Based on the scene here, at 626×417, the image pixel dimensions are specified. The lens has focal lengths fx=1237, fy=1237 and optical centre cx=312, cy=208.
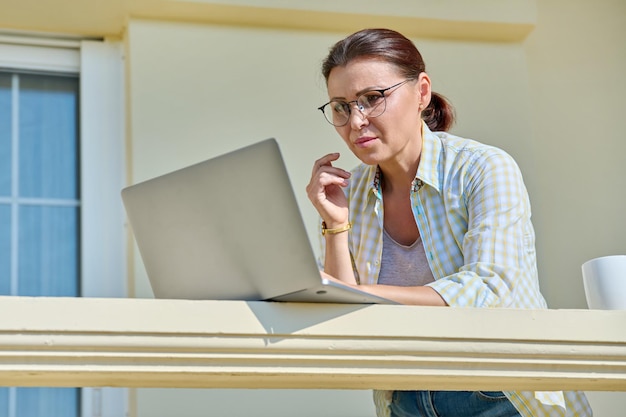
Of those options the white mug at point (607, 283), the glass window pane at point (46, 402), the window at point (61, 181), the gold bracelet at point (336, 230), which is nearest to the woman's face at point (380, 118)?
the gold bracelet at point (336, 230)

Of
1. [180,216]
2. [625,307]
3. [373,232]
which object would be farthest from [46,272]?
[625,307]

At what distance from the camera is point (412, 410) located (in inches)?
83.7

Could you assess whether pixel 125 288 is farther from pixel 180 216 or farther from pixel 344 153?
pixel 180 216

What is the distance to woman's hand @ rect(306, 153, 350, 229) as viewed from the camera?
2084mm

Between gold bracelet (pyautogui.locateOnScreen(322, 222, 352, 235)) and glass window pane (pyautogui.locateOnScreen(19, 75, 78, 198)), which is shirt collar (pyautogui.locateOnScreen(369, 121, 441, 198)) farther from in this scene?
glass window pane (pyautogui.locateOnScreen(19, 75, 78, 198))

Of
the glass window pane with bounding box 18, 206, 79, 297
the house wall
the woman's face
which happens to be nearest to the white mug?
the woman's face

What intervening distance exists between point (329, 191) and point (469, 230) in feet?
0.84

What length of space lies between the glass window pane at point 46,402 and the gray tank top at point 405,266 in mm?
934

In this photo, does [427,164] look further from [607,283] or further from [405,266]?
[607,283]

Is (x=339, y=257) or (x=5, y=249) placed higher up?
(x=5, y=249)

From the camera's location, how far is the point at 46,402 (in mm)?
2779

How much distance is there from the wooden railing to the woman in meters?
0.11

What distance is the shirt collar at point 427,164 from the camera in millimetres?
2182

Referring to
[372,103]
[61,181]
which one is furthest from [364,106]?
[61,181]
